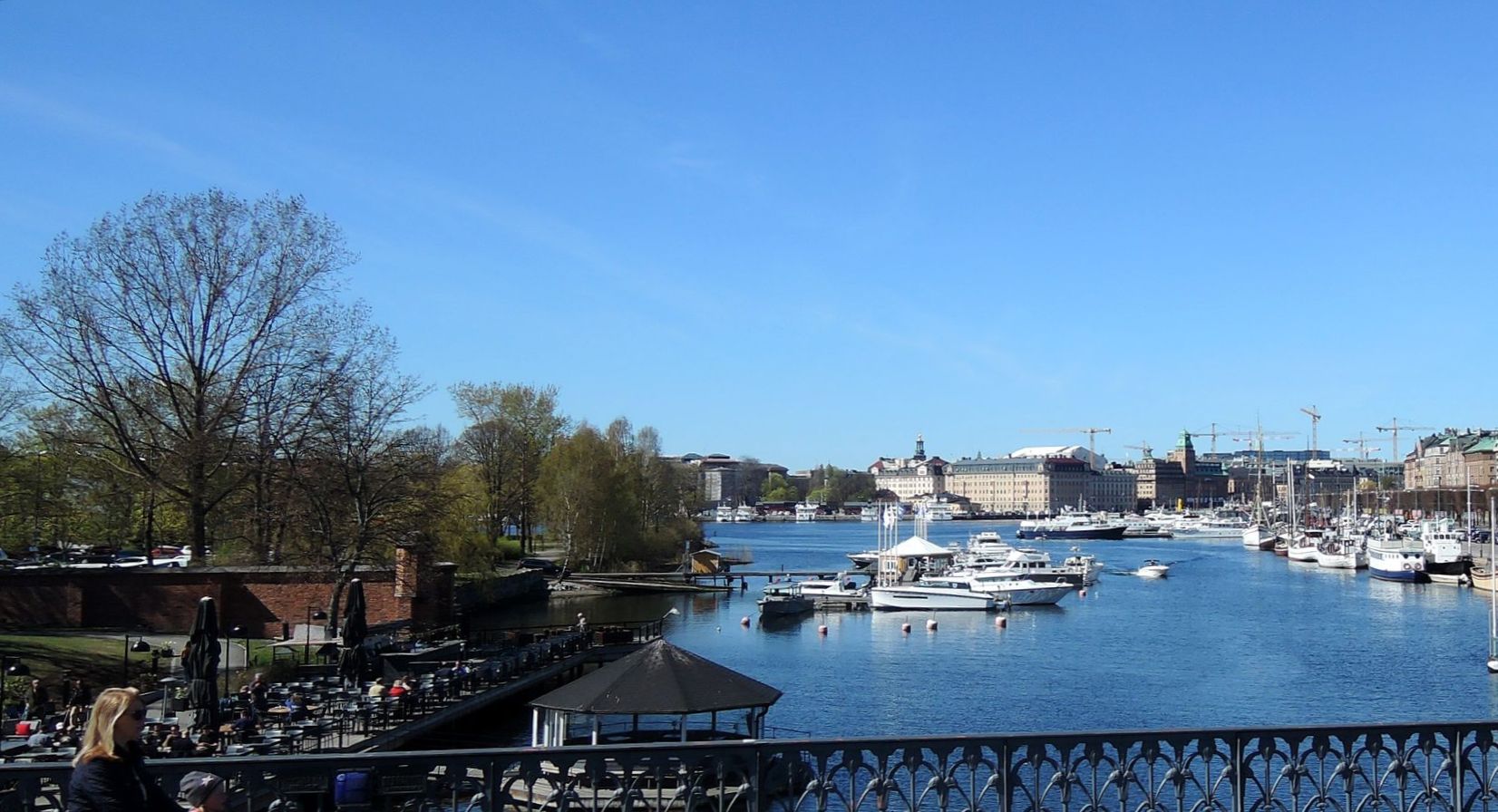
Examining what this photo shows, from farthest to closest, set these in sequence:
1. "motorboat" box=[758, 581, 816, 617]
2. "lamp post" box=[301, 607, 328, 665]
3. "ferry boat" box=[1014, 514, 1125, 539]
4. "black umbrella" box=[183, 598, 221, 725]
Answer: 1. "ferry boat" box=[1014, 514, 1125, 539]
2. "motorboat" box=[758, 581, 816, 617]
3. "lamp post" box=[301, 607, 328, 665]
4. "black umbrella" box=[183, 598, 221, 725]

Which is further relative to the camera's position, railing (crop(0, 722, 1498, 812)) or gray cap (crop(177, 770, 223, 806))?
railing (crop(0, 722, 1498, 812))

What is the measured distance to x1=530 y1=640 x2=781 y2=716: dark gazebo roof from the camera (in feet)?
55.5

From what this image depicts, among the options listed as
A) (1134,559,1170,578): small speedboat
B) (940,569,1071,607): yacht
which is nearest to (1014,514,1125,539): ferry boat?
(1134,559,1170,578): small speedboat

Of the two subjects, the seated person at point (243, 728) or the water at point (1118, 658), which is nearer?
the seated person at point (243, 728)

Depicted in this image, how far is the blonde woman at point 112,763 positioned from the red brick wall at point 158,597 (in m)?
37.6

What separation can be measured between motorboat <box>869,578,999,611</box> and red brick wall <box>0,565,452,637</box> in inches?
1394

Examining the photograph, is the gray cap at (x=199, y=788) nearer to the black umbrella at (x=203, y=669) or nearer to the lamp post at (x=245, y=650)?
the black umbrella at (x=203, y=669)

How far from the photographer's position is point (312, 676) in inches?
1373

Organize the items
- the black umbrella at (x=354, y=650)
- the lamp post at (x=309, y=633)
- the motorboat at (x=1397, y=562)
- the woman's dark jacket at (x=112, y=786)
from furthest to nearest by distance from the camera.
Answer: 1. the motorboat at (x=1397, y=562)
2. the lamp post at (x=309, y=633)
3. the black umbrella at (x=354, y=650)
4. the woman's dark jacket at (x=112, y=786)

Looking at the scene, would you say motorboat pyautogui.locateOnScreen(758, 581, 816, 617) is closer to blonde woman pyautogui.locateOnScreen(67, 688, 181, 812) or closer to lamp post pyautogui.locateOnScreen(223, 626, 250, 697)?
lamp post pyautogui.locateOnScreen(223, 626, 250, 697)

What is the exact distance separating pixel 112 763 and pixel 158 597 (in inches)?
1553

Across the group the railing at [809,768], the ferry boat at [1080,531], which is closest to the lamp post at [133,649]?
the railing at [809,768]

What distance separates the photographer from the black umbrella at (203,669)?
959 inches

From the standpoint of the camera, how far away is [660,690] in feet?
56.9
